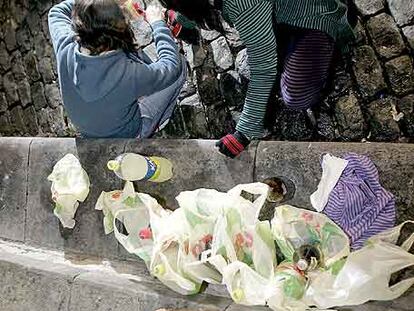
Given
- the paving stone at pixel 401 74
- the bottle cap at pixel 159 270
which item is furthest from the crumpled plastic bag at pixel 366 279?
the paving stone at pixel 401 74

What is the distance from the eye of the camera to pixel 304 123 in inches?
105

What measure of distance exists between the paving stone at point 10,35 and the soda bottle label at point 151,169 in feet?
8.06

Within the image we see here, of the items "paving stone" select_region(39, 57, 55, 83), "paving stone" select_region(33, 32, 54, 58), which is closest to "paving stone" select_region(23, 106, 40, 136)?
"paving stone" select_region(39, 57, 55, 83)

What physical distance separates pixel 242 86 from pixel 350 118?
66 centimetres

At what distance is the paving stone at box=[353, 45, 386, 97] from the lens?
97.0 inches

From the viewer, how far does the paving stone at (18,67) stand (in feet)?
13.9

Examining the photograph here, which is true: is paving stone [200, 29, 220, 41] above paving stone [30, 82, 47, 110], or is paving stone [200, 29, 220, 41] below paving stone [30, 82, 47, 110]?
above

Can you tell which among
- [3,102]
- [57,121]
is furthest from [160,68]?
[3,102]

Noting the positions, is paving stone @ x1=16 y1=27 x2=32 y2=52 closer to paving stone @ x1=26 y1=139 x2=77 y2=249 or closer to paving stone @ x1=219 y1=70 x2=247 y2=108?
paving stone @ x1=26 y1=139 x2=77 y2=249

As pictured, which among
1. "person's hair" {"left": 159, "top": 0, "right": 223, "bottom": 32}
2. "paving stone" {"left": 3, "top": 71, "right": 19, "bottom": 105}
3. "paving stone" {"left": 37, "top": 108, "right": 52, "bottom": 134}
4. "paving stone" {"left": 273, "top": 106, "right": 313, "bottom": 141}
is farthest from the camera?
"paving stone" {"left": 3, "top": 71, "right": 19, "bottom": 105}

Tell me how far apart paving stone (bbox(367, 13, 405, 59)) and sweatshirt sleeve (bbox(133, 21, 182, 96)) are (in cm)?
100

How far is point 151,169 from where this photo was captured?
2.47 m

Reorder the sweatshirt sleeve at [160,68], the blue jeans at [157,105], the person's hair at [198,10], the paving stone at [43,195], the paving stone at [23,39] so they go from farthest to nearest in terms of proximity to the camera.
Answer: the paving stone at [23,39], the paving stone at [43,195], the blue jeans at [157,105], the sweatshirt sleeve at [160,68], the person's hair at [198,10]

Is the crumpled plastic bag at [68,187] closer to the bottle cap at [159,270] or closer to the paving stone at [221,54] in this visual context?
the bottle cap at [159,270]
